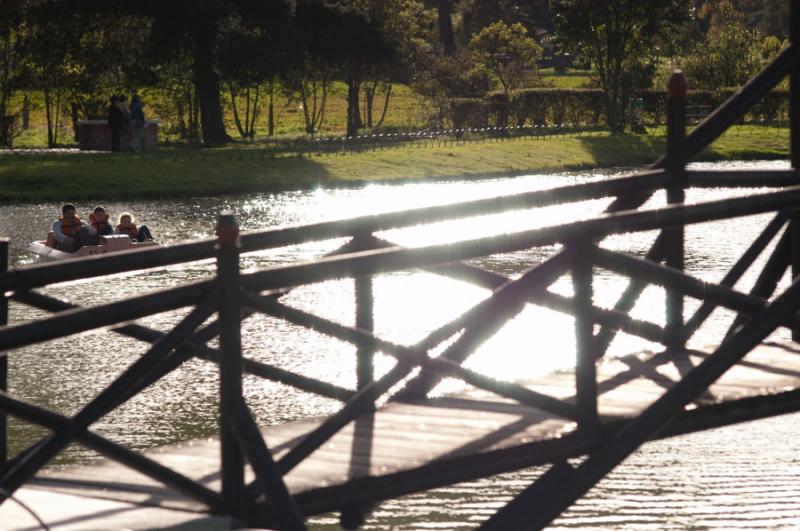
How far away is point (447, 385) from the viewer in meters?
13.0

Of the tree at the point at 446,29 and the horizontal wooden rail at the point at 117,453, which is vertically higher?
the tree at the point at 446,29

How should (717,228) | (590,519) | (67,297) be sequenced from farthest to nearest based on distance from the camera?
(717,228), (67,297), (590,519)

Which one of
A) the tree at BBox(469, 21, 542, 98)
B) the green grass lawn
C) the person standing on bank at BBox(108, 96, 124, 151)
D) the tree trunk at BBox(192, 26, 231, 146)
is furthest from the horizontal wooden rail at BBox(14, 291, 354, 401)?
the green grass lawn

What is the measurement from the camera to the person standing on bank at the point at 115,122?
150 feet

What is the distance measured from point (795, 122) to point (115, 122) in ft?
127

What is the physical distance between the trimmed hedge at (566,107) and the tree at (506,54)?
5.87 meters

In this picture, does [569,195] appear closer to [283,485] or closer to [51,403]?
[283,485]

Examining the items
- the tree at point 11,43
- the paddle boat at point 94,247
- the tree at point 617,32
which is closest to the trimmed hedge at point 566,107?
the tree at point 617,32

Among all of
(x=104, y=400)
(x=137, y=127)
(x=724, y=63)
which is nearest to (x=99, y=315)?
(x=104, y=400)

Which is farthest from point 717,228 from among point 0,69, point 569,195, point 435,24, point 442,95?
point 435,24

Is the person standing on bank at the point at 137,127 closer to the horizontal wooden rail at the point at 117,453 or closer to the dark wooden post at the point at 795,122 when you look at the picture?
the dark wooden post at the point at 795,122

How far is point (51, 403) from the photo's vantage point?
12484mm

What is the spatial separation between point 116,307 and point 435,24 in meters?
95.8

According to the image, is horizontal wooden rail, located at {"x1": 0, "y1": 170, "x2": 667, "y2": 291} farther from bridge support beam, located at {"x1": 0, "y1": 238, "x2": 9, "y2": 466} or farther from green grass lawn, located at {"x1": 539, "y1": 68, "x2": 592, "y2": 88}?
green grass lawn, located at {"x1": 539, "y1": 68, "x2": 592, "y2": 88}
